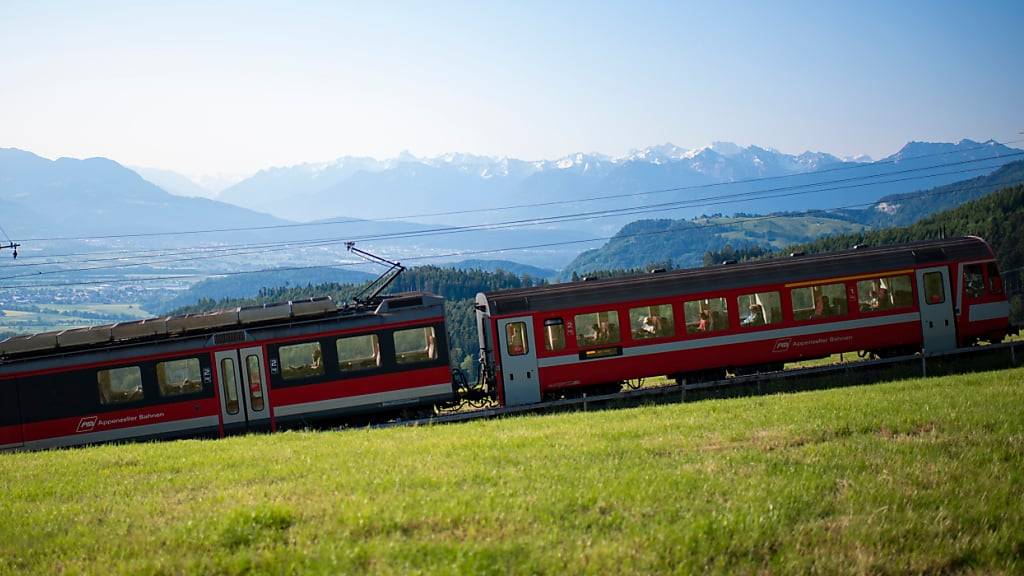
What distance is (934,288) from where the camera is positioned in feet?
89.6

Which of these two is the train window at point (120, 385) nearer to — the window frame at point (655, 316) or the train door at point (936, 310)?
the window frame at point (655, 316)

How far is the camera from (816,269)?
2681cm

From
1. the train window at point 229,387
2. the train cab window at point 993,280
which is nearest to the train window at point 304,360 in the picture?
the train window at point 229,387

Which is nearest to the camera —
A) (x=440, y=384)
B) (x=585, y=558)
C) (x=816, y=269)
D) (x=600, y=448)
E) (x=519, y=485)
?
(x=585, y=558)

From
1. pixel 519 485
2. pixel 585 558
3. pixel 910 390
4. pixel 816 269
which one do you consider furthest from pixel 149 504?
pixel 816 269

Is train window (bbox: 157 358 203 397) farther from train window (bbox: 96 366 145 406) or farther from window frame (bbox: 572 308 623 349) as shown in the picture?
window frame (bbox: 572 308 623 349)

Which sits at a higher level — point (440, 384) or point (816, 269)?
point (816, 269)

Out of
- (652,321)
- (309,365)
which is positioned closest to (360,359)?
(309,365)

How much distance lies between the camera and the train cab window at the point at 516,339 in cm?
2550

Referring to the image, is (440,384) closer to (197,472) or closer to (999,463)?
(197,472)

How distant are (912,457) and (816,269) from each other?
53.6 feet

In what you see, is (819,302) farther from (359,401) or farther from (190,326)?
(190,326)

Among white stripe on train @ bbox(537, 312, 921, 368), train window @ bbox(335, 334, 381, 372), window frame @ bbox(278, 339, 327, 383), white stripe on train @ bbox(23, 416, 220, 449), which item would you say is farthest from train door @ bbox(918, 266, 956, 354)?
white stripe on train @ bbox(23, 416, 220, 449)

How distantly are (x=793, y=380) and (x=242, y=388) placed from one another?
1648cm
